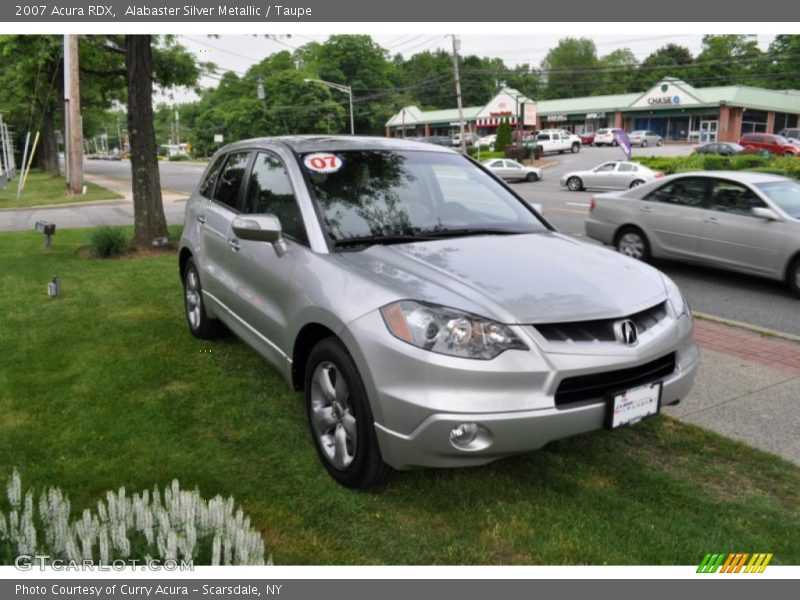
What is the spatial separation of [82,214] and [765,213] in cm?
1716

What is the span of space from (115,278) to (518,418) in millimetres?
7490

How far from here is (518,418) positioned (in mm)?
2977

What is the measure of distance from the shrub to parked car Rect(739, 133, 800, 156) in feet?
137

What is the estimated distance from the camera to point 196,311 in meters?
6.09

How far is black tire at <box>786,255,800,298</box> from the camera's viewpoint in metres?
8.05

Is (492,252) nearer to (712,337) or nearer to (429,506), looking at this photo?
(429,506)

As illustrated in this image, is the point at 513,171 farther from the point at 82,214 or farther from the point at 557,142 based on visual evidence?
the point at 557,142

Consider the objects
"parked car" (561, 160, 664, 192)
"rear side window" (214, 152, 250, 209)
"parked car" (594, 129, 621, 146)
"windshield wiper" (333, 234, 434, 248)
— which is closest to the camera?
"windshield wiper" (333, 234, 434, 248)

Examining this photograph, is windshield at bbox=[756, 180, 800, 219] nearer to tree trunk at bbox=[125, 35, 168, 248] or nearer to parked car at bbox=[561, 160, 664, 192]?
tree trunk at bbox=[125, 35, 168, 248]

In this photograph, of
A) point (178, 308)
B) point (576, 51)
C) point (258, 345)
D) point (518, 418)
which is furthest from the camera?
point (576, 51)

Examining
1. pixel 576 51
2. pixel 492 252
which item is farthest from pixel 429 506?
pixel 576 51

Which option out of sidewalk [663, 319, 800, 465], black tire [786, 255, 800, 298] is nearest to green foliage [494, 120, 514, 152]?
black tire [786, 255, 800, 298]

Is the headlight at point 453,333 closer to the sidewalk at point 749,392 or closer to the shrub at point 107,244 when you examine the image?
the sidewalk at point 749,392

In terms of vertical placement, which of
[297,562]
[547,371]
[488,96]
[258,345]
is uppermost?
[488,96]
